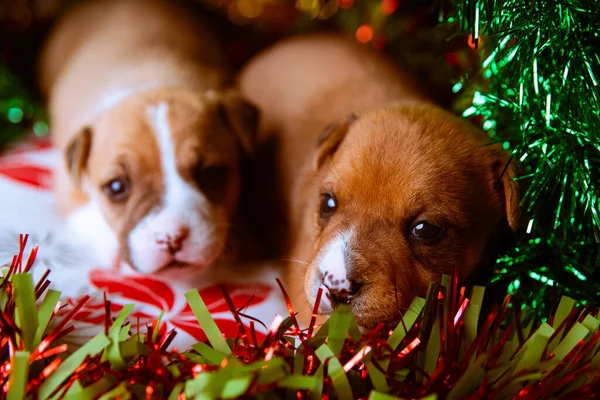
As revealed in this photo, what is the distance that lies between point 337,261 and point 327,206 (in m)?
0.31

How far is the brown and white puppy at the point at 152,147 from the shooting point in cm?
193

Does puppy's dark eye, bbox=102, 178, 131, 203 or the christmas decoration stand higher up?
puppy's dark eye, bbox=102, 178, 131, 203

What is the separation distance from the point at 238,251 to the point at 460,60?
1.11m

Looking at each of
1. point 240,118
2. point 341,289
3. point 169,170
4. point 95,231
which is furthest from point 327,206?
point 95,231

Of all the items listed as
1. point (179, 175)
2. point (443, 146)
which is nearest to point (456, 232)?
point (443, 146)

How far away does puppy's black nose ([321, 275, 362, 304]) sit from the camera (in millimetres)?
1417

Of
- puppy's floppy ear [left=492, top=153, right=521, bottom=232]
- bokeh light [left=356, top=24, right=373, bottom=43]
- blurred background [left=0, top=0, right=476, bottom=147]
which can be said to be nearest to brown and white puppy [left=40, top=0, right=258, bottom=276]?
blurred background [left=0, top=0, right=476, bottom=147]

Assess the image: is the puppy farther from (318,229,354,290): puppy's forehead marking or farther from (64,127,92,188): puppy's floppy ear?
(64,127,92,188): puppy's floppy ear

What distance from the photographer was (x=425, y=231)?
154cm

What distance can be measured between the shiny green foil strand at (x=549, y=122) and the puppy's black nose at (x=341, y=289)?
0.45 m

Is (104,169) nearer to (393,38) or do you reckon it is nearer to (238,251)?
(238,251)

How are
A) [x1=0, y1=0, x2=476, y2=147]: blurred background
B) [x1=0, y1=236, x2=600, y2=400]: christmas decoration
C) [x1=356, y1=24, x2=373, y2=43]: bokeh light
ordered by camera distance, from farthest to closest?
1. [x1=356, y1=24, x2=373, y2=43]: bokeh light
2. [x1=0, y1=0, x2=476, y2=147]: blurred background
3. [x1=0, y1=236, x2=600, y2=400]: christmas decoration

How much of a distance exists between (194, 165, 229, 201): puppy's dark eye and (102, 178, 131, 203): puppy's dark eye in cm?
24

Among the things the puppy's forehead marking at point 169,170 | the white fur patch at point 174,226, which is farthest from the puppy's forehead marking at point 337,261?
the puppy's forehead marking at point 169,170
